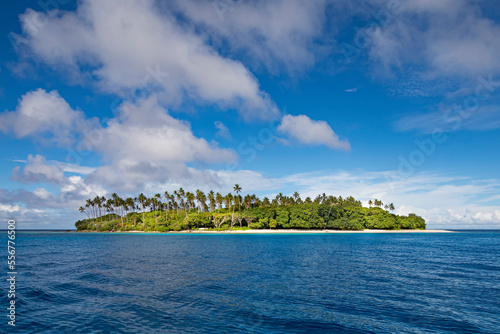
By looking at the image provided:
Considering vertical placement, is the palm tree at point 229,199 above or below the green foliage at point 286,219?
above

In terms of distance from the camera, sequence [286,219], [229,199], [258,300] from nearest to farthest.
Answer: [258,300] < [286,219] < [229,199]

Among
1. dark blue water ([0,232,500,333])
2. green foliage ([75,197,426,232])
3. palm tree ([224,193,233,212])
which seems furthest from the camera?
palm tree ([224,193,233,212])

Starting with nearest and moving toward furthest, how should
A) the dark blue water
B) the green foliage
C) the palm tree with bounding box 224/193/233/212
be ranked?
the dark blue water
the green foliage
the palm tree with bounding box 224/193/233/212

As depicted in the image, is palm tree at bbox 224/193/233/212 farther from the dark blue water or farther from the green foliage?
the dark blue water

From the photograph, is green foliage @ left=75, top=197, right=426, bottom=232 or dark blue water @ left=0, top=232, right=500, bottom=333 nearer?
dark blue water @ left=0, top=232, right=500, bottom=333

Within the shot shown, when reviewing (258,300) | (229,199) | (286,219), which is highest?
(229,199)

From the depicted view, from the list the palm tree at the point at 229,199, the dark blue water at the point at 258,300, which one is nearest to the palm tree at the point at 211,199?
the palm tree at the point at 229,199

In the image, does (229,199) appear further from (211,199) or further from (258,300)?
(258,300)

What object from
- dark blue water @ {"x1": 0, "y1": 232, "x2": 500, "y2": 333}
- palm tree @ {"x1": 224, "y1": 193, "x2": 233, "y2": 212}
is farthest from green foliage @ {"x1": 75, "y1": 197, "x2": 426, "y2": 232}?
dark blue water @ {"x1": 0, "y1": 232, "x2": 500, "y2": 333}

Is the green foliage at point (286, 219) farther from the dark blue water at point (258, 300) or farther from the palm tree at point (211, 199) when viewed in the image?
the dark blue water at point (258, 300)

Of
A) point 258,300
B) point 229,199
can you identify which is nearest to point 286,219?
point 229,199

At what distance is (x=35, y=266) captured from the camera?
39219mm

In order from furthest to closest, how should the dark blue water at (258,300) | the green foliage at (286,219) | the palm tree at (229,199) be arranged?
the palm tree at (229,199) → the green foliage at (286,219) → the dark blue water at (258,300)

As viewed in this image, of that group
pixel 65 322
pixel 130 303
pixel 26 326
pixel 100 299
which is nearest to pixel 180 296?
pixel 130 303
